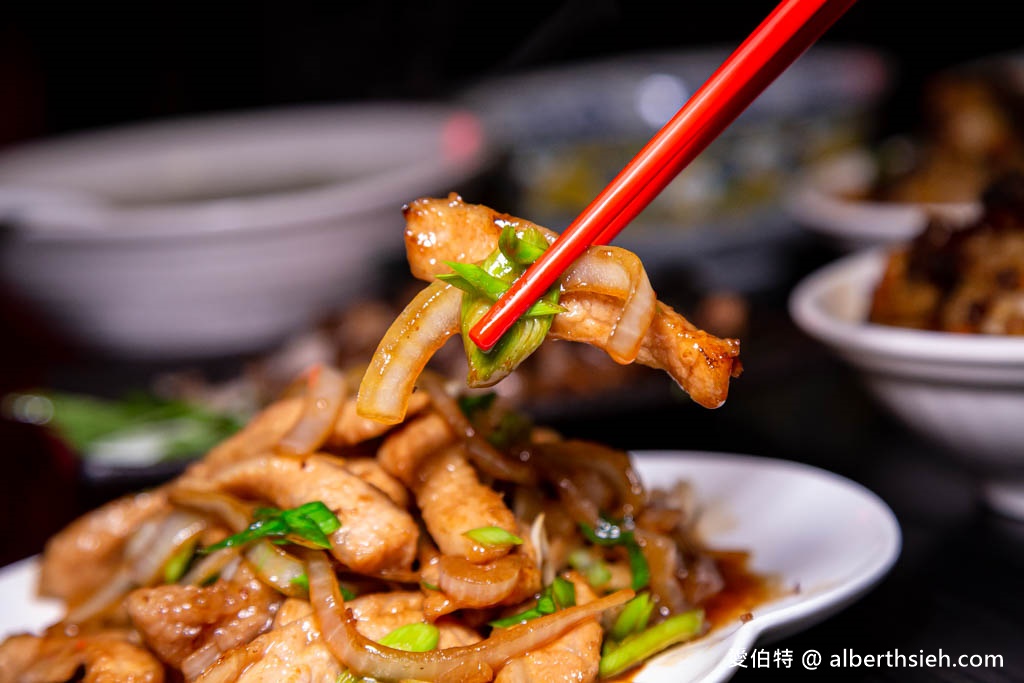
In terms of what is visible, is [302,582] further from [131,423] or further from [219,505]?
[131,423]

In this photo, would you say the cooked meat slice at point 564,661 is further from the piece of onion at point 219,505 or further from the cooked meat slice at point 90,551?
the cooked meat slice at point 90,551

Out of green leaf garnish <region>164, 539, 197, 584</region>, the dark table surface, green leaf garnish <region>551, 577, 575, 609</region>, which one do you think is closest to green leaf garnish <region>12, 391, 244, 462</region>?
the dark table surface

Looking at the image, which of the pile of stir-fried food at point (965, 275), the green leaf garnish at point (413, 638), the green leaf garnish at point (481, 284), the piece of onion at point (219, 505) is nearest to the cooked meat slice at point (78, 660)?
the piece of onion at point (219, 505)

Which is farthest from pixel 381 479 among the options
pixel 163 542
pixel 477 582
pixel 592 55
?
pixel 592 55

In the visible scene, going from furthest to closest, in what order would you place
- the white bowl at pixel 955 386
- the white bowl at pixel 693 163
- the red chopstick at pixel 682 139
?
the white bowl at pixel 693 163
the white bowl at pixel 955 386
the red chopstick at pixel 682 139

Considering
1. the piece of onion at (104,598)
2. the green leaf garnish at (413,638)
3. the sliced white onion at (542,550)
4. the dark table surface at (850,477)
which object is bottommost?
the dark table surface at (850,477)

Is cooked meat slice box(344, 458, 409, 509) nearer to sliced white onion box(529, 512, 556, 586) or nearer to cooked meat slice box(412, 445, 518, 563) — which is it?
cooked meat slice box(412, 445, 518, 563)

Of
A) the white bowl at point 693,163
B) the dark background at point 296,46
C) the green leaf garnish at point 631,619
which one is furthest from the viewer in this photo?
the dark background at point 296,46

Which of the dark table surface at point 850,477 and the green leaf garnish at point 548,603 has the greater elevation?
the green leaf garnish at point 548,603

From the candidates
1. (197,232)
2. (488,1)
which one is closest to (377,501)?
(197,232)
